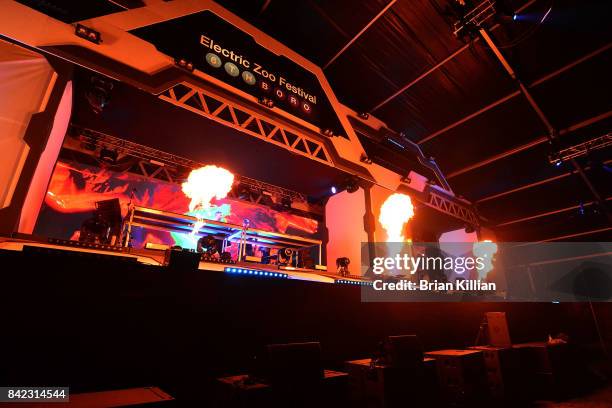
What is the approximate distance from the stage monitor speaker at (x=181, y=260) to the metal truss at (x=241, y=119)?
8.37ft

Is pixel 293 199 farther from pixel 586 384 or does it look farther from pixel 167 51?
pixel 586 384

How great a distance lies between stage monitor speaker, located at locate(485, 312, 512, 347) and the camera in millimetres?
4332

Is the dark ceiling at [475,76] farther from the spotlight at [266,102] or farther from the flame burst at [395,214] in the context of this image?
the flame burst at [395,214]

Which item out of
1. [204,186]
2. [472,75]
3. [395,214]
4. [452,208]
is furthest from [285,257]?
[452,208]

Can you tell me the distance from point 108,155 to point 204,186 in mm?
1685

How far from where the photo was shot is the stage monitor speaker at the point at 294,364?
2167 millimetres

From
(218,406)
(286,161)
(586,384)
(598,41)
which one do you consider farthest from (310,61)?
(586,384)

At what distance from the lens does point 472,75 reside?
19.7ft

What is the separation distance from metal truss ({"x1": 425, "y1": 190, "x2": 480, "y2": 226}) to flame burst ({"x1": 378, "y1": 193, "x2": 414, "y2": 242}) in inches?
34.1

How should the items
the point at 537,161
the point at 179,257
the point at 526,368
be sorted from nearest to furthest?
the point at 179,257
the point at 526,368
the point at 537,161

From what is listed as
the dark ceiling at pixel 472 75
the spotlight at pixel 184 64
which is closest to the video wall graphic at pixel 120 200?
the spotlight at pixel 184 64

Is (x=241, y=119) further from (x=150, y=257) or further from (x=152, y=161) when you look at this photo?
(x=150, y=257)

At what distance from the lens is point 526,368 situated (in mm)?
4488

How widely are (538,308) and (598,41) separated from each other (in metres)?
5.07
